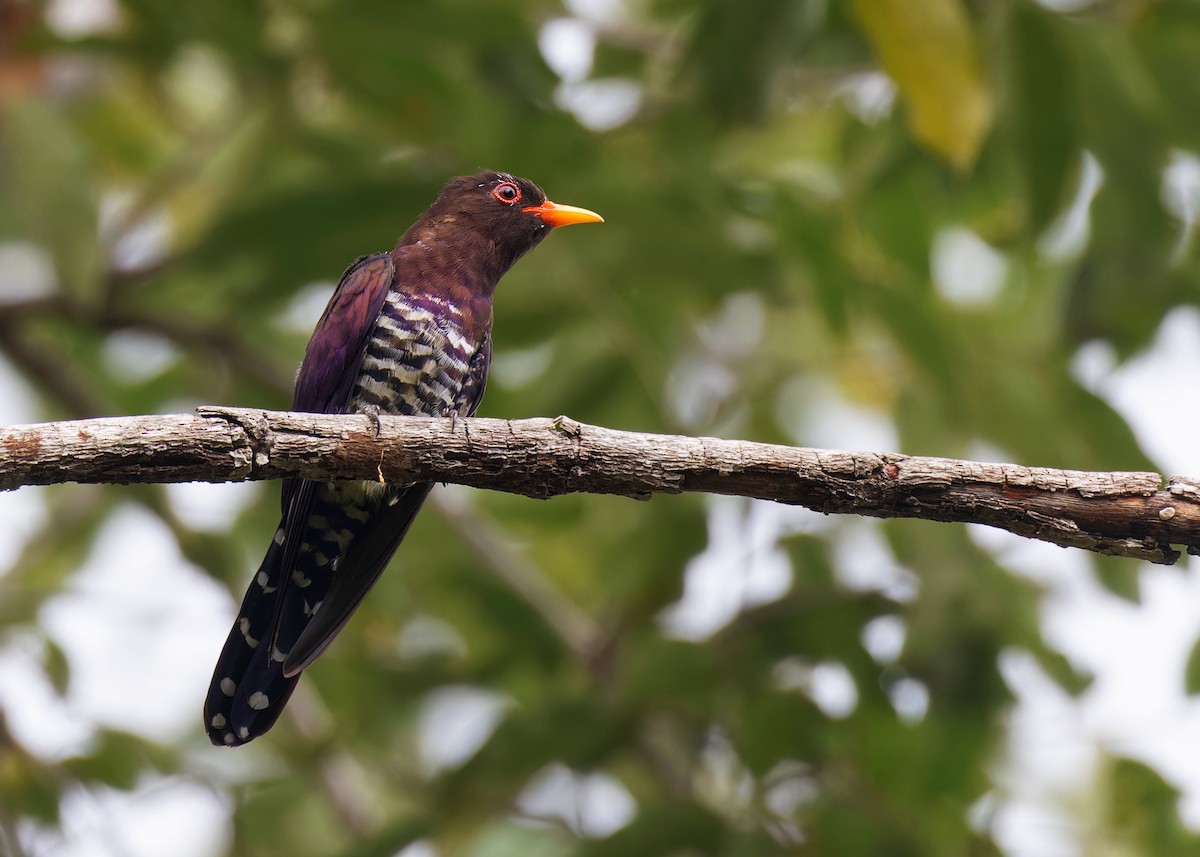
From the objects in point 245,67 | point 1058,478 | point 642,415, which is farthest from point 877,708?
point 245,67

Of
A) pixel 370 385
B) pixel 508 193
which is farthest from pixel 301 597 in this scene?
pixel 508 193

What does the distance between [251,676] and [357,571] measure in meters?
0.46

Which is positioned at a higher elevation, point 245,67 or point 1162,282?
point 245,67

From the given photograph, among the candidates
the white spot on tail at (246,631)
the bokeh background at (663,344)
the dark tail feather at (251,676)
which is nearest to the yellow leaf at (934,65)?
the bokeh background at (663,344)

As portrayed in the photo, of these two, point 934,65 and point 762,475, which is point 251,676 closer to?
point 762,475

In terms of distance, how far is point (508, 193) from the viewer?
15.6 feet

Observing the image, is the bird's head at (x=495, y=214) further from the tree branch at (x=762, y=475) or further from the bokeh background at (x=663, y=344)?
the tree branch at (x=762, y=475)

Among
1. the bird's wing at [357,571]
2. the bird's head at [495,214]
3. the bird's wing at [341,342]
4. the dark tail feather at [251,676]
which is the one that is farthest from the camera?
the bird's head at [495,214]

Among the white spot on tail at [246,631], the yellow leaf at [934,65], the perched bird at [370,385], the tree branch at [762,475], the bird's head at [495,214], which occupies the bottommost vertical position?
the tree branch at [762,475]

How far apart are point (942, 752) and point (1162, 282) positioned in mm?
1806

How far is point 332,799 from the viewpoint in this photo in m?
5.71

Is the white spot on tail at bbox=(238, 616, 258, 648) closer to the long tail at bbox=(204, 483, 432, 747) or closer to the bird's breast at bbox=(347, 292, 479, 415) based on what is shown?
the long tail at bbox=(204, 483, 432, 747)

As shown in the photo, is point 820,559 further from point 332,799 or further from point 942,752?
point 332,799

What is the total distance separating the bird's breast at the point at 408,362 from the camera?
4.35 meters
